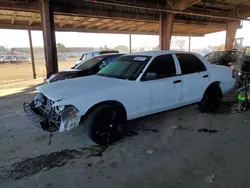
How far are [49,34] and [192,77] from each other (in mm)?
6165

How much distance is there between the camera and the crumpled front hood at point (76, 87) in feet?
9.53

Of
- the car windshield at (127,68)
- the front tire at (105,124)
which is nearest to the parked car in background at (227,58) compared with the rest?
the car windshield at (127,68)

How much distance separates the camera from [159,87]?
11.8 feet

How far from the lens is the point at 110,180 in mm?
2359

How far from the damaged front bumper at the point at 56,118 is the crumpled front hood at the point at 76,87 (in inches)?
7.7

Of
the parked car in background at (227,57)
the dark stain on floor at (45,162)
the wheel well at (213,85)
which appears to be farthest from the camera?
the parked car in background at (227,57)

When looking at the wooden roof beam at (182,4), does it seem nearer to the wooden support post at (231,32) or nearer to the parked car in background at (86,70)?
the parked car in background at (86,70)

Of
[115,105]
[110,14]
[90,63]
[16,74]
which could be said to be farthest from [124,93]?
[16,74]

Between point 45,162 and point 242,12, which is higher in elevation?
point 242,12

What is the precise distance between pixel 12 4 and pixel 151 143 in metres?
7.81

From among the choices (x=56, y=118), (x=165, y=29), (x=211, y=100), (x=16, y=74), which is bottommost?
(x=16, y=74)

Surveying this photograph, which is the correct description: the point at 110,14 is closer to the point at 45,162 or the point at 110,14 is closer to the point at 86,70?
the point at 86,70

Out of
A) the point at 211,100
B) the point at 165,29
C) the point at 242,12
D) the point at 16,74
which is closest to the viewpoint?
the point at 211,100

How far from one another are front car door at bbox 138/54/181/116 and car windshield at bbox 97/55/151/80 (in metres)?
0.15
